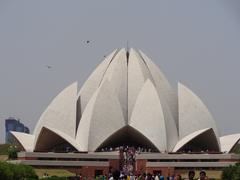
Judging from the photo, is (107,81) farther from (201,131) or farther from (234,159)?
(234,159)

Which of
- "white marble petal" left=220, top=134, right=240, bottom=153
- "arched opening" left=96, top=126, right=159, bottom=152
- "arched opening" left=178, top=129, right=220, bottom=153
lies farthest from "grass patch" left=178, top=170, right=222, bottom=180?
"white marble petal" left=220, top=134, right=240, bottom=153

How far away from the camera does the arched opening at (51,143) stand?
1624 inches

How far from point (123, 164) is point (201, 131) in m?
5.30

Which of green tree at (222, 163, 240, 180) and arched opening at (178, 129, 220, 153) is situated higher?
arched opening at (178, 129, 220, 153)

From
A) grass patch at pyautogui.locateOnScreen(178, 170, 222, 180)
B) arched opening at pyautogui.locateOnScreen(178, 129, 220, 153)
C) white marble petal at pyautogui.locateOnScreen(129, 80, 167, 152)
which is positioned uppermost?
white marble petal at pyautogui.locateOnScreen(129, 80, 167, 152)

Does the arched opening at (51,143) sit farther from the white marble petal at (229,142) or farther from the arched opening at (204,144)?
the white marble petal at (229,142)

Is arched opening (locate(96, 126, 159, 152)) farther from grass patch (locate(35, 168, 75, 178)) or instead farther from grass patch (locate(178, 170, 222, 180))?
grass patch (locate(178, 170, 222, 180))

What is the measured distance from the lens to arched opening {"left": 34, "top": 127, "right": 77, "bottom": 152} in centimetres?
4125

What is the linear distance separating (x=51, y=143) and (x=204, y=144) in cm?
977

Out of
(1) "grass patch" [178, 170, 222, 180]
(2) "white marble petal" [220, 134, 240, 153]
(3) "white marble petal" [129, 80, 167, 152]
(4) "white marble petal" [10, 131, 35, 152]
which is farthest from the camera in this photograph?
(4) "white marble petal" [10, 131, 35, 152]

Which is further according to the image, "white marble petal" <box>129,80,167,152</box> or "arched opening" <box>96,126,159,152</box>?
"arched opening" <box>96,126,159,152</box>

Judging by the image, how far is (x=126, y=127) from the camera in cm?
4138

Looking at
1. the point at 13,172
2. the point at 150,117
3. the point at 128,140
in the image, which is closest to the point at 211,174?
the point at 150,117

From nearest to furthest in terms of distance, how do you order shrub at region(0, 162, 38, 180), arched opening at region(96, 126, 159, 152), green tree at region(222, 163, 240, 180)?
shrub at region(0, 162, 38, 180) < green tree at region(222, 163, 240, 180) < arched opening at region(96, 126, 159, 152)
